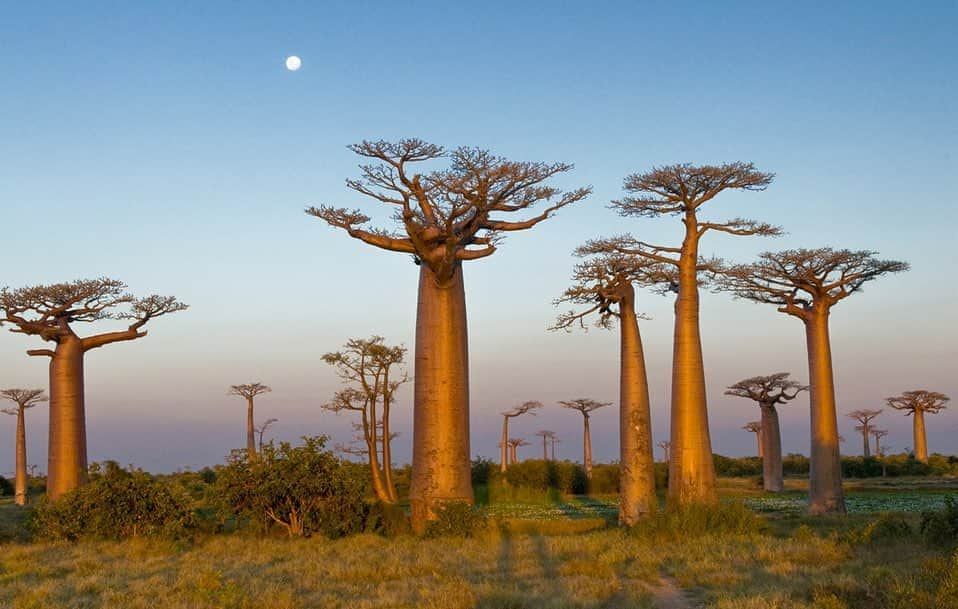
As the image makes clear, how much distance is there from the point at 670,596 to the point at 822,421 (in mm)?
13162

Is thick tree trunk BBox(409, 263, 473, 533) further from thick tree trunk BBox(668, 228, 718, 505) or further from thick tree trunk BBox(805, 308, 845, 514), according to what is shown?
thick tree trunk BBox(805, 308, 845, 514)

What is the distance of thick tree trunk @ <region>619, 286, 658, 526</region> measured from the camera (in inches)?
Answer: 634

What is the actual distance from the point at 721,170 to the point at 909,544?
25.4ft

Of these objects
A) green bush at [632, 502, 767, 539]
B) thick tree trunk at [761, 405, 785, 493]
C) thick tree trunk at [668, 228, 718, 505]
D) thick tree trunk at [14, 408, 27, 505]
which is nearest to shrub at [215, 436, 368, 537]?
green bush at [632, 502, 767, 539]

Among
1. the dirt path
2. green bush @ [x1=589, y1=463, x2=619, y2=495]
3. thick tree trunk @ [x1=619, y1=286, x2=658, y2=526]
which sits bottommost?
green bush @ [x1=589, y1=463, x2=619, y2=495]

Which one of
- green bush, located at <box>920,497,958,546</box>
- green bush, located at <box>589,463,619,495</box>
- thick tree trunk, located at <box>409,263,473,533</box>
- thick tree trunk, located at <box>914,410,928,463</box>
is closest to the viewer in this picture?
green bush, located at <box>920,497,958,546</box>

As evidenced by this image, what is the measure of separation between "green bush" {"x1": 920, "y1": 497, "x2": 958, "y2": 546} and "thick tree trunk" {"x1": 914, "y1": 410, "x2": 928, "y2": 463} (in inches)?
1482

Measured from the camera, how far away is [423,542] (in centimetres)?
1270

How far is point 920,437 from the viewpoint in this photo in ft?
153

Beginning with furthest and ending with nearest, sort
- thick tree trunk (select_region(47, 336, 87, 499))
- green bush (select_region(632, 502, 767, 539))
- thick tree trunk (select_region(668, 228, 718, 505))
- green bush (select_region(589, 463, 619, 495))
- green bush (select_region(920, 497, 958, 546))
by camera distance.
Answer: green bush (select_region(589, 463, 619, 495))
thick tree trunk (select_region(47, 336, 87, 499))
thick tree trunk (select_region(668, 228, 718, 505))
green bush (select_region(632, 502, 767, 539))
green bush (select_region(920, 497, 958, 546))

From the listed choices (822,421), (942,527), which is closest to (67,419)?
(822,421)

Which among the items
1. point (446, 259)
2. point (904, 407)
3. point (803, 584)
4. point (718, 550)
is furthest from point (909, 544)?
point (904, 407)

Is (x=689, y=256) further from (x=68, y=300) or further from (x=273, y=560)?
(x=68, y=300)

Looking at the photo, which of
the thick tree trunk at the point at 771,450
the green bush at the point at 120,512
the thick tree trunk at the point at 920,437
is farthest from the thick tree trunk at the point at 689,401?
the thick tree trunk at the point at 920,437
